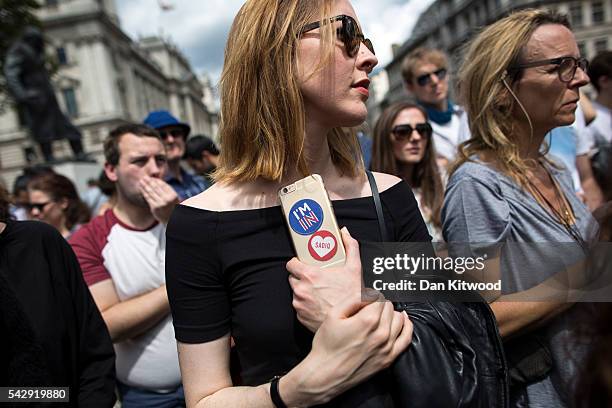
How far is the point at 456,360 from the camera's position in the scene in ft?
3.39

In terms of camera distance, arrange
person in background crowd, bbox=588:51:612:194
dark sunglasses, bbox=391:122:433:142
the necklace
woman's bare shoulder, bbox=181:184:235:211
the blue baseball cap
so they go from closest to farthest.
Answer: woman's bare shoulder, bbox=181:184:235:211, the necklace, dark sunglasses, bbox=391:122:433:142, person in background crowd, bbox=588:51:612:194, the blue baseball cap

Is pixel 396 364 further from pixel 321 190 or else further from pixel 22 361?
pixel 22 361

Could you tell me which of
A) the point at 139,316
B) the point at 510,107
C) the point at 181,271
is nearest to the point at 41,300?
the point at 139,316

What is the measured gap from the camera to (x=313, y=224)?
1121mm

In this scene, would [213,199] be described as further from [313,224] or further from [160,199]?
[160,199]

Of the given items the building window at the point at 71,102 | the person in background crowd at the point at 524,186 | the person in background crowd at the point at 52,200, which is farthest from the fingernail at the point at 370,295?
the building window at the point at 71,102

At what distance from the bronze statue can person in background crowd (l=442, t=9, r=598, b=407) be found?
11.2 metres

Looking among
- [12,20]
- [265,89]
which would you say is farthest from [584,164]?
[12,20]

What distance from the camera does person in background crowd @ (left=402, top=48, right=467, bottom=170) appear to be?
167 inches

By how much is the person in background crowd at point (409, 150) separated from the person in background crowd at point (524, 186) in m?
1.29

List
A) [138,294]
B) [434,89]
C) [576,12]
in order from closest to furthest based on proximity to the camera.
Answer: [138,294], [434,89], [576,12]

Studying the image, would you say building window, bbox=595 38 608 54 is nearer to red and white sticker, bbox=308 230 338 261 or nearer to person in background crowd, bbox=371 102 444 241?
person in background crowd, bbox=371 102 444 241

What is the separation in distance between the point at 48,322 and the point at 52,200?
226 cm

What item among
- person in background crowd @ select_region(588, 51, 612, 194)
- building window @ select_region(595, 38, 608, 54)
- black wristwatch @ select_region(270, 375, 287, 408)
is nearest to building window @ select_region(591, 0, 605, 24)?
building window @ select_region(595, 38, 608, 54)
